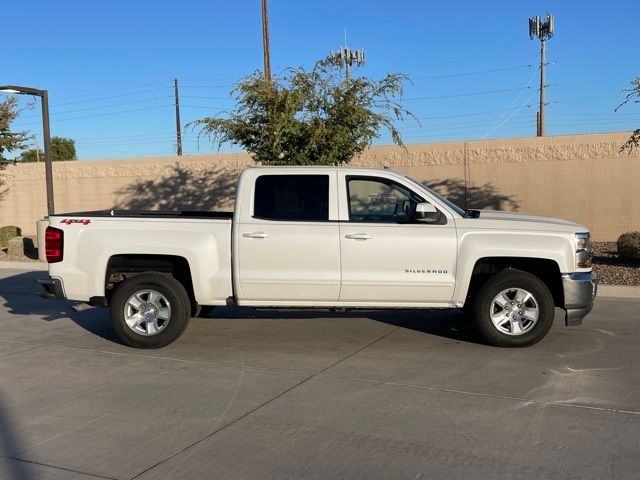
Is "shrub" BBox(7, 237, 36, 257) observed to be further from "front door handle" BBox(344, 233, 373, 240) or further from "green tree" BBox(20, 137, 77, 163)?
"green tree" BBox(20, 137, 77, 163)

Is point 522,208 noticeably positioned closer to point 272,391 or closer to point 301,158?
point 301,158

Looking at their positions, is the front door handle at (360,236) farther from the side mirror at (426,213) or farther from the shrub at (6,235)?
the shrub at (6,235)

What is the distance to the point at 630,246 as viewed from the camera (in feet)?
41.4

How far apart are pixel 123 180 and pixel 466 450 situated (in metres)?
→ 21.3

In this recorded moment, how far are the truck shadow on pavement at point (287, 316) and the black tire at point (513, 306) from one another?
45cm

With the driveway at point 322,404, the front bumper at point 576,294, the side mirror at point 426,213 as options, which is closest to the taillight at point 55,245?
the driveway at point 322,404

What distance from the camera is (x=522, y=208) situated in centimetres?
1767

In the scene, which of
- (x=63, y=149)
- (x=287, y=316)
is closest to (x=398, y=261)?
(x=287, y=316)

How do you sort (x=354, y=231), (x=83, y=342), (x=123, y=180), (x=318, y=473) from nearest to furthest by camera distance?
1. (x=318, y=473)
2. (x=354, y=231)
3. (x=83, y=342)
4. (x=123, y=180)

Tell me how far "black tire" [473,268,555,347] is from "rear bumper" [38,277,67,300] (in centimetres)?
478

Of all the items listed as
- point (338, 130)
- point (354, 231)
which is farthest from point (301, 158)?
point (354, 231)

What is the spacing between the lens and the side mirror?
22.9 feet

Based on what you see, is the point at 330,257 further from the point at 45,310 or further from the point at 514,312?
the point at 45,310

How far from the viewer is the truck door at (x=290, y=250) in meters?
7.15
